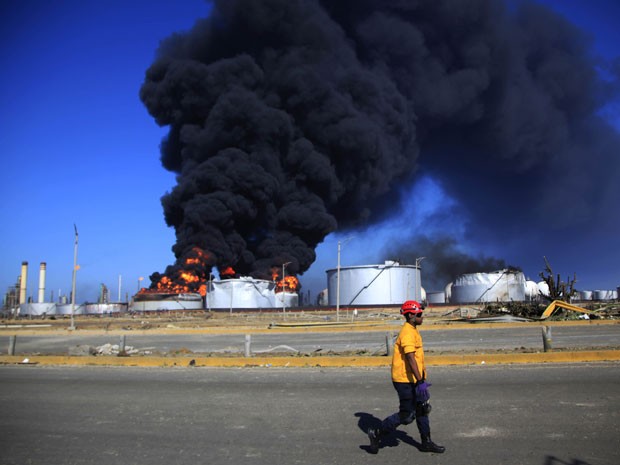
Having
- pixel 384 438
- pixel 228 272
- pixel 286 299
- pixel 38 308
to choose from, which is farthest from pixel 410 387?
pixel 38 308

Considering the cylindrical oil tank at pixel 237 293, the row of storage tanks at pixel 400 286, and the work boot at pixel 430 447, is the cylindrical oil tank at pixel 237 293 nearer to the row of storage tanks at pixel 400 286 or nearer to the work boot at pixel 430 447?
the row of storage tanks at pixel 400 286

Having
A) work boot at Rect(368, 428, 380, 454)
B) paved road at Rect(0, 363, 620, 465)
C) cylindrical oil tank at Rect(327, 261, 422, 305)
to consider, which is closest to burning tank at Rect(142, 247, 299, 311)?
cylindrical oil tank at Rect(327, 261, 422, 305)

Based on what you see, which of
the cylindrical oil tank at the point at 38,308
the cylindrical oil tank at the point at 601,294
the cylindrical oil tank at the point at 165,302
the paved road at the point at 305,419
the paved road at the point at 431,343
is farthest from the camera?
the cylindrical oil tank at the point at 601,294

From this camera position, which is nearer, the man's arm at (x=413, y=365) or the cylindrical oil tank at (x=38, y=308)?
the man's arm at (x=413, y=365)

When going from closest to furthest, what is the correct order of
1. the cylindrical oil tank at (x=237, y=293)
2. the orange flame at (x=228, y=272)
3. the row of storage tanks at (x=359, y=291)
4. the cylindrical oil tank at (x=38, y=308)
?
the row of storage tanks at (x=359, y=291), the cylindrical oil tank at (x=237, y=293), the orange flame at (x=228, y=272), the cylindrical oil tank at (x=38, y=308)

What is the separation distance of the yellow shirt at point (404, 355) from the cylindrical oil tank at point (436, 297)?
85511 millimetres

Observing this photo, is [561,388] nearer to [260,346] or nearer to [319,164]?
[260,346]

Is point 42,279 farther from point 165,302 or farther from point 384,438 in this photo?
point 384,438

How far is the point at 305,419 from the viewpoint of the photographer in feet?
24.1

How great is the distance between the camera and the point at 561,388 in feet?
29.1

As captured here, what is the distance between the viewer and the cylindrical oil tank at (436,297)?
89219mm

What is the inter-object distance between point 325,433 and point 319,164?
69806 millimetres

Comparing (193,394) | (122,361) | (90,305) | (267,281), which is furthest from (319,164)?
(193,394)

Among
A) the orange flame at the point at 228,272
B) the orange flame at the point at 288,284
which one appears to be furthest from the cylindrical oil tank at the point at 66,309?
the orange flame at the point at 288,284
